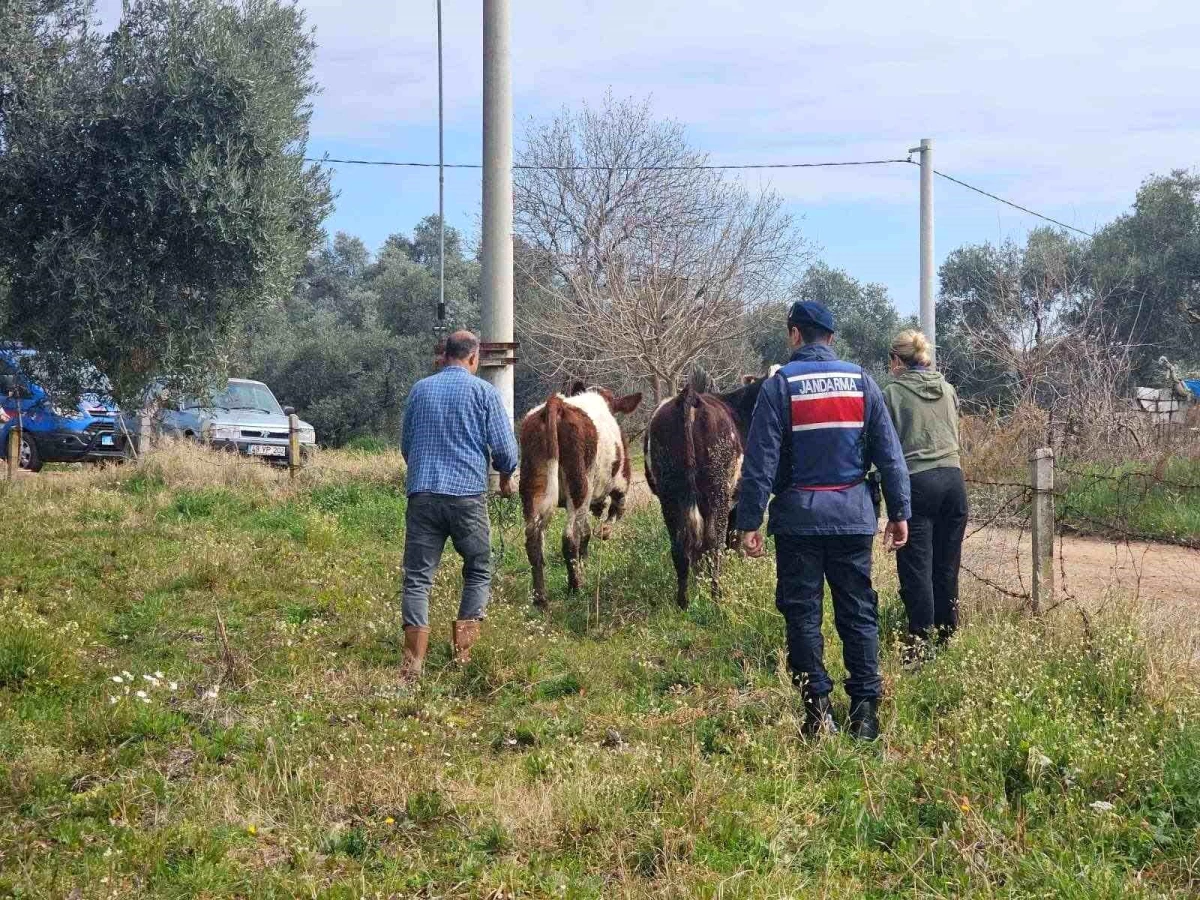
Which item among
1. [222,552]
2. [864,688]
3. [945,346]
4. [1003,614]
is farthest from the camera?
[945,346]

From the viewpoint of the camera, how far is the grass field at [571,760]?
4.34 metres

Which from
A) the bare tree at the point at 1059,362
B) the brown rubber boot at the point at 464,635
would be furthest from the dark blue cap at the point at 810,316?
the bare tree at the point at 1059,362

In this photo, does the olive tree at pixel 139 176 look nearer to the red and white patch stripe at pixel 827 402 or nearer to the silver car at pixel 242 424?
the silver car at pixel 242 424

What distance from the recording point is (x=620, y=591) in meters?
9.30

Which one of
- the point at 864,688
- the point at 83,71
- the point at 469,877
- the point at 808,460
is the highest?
the point at 83,71

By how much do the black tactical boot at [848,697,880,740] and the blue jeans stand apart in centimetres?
253

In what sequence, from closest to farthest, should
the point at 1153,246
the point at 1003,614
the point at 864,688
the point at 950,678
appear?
the point at 864,688 → the point at 950,678 → the point at 1003,614 → the point at 1153,246

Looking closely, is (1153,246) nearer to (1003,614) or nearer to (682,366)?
(682,366)

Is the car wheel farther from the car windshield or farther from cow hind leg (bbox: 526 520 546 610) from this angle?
cow hind leg (bbox: 526 520 546 610)

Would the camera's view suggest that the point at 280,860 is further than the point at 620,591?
No

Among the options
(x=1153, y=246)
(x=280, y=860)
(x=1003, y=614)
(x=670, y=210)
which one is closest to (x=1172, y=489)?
(x=1003, y=614)

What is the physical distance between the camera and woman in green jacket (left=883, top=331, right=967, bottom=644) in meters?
6.93

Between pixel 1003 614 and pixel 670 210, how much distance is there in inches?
797

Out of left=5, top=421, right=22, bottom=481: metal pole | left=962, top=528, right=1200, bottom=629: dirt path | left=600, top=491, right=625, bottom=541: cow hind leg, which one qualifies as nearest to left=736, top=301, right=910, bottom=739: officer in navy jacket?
Answer: left=962, top=528, right=1200, bottom=629: dirt path
